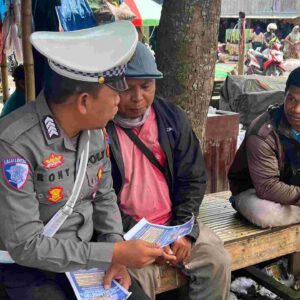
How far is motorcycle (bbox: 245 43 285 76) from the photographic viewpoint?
50.5 ft

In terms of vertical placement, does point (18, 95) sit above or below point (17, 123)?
below

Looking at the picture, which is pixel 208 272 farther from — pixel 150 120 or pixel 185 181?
Answer: pixel 150 120

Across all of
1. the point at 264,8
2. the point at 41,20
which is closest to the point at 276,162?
the point at 41,20

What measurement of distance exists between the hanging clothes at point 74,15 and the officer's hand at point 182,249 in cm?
209

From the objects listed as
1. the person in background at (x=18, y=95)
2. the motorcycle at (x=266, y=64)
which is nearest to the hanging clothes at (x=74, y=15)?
the person in background at (x=18, y=95)

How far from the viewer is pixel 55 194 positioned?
2.01 m

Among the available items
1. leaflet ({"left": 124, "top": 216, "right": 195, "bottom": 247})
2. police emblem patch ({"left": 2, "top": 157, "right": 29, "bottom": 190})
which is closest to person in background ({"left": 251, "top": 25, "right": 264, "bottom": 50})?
leaflet ({"left": 124, "top": 216, "right": 195, "bottom": 247})

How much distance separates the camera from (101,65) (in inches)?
75.6

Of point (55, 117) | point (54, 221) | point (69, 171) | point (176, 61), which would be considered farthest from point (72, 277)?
point (176, 61)

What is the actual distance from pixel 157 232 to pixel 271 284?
154cm

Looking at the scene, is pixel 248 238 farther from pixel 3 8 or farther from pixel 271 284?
pixel 3 8

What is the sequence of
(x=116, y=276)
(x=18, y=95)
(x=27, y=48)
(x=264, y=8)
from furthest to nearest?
(x=264, y=8) → (x=18, y=95) → (x=27, y=48) → (x=116, y=276)

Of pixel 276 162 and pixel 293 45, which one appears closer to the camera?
pixel 276 162

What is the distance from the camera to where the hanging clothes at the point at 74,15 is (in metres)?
3.85
